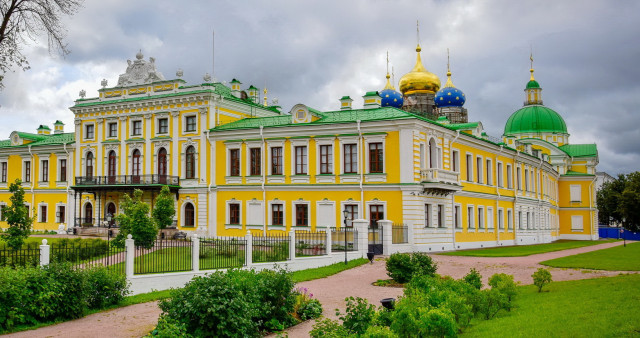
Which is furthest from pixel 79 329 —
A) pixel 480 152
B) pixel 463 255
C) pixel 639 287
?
pixel 480 152

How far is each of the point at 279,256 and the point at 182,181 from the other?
1780 centimetres

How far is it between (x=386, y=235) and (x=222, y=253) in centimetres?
1041

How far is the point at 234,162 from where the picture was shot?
37.5 meters

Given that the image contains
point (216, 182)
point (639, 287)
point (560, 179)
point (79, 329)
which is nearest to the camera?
point (79, 329)

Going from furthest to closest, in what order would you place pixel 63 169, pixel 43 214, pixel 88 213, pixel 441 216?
1. pixel 43 214
2. pixel 63 169
3. pixel 88 213
4. pixel 441 216

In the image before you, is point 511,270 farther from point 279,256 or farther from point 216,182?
point 216,182

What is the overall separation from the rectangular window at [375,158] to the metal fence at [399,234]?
346 centimetres

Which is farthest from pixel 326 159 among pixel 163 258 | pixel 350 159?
pixel 163 258

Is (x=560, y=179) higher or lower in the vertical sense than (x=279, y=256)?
higher

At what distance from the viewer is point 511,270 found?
22500 mm

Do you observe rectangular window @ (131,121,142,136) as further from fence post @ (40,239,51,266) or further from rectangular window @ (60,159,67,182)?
fence post @ (40,239,51,266)

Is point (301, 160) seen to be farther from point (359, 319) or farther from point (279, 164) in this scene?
point (359, 319)

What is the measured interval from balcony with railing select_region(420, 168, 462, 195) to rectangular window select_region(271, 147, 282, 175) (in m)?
8.67

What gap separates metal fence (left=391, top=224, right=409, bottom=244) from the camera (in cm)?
2984
